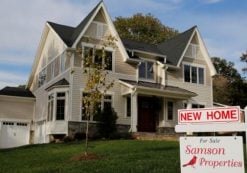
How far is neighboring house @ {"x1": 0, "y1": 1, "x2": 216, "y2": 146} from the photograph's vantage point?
24172 mm

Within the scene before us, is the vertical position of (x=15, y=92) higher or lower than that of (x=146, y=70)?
lower

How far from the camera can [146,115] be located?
27.1m

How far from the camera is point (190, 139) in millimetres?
6176

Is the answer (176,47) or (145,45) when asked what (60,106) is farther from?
(176,47)

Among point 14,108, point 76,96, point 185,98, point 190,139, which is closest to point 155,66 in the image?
point 185,98

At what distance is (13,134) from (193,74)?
49.3 ft

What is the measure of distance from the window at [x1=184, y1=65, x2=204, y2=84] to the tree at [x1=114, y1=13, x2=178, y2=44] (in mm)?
19232

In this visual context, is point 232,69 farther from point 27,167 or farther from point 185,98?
point 27,167

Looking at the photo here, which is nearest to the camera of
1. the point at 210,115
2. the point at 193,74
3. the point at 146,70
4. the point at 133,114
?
the point at 210,115

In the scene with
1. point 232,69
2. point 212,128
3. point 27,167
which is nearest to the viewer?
point 212,128

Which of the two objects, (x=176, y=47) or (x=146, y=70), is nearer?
(x=146, y=70)

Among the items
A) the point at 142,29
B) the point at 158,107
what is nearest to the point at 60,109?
the point at 158,107

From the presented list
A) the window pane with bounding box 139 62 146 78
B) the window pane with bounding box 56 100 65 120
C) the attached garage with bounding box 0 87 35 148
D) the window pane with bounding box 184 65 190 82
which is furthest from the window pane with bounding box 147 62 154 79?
the attached garage with bounding box 0 87 35 148

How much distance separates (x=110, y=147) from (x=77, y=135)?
257 inches
